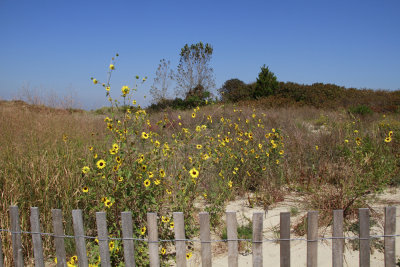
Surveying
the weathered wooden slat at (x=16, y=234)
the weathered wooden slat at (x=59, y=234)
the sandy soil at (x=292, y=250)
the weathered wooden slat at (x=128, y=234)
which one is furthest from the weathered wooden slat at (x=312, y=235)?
the weathered wooden slat at (x=16, y=234)

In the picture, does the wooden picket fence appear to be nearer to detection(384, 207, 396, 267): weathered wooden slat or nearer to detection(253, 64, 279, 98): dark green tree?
detection(384, 207, 396, 267): weathered wooden slat

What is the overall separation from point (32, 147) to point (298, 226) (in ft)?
10.4

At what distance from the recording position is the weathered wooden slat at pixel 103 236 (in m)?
2.02

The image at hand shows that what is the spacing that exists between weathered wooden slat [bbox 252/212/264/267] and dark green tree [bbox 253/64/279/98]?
1526 centimetres

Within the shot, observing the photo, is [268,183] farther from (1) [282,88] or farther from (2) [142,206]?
(1) [282,88]

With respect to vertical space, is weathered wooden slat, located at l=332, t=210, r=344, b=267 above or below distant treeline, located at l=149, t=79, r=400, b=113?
below

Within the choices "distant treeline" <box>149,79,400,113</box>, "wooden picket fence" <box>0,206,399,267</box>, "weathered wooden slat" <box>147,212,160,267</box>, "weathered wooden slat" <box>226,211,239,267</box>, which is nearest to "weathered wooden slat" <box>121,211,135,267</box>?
"wooden picket fence" <box>0,206,399,267</box>

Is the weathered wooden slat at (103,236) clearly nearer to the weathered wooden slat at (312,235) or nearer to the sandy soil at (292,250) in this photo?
the sandy soil at (292,250)

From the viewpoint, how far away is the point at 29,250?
2723mm

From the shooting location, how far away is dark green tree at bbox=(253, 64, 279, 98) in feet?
55.2

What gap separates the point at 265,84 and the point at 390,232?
50.7 feet

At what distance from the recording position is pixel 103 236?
2.06 metres

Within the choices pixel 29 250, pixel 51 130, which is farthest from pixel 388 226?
pixel 51 130

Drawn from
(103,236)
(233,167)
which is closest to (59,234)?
(103,236)
